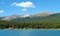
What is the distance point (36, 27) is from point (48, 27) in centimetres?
873

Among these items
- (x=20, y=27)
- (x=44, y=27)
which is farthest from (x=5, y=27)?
(x=44, y=27)

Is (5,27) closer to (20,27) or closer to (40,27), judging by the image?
(20,27)

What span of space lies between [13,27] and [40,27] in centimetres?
1960

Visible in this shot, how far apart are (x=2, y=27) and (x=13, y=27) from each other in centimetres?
813

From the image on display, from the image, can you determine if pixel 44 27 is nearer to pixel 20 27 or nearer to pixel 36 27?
pixel 36 27

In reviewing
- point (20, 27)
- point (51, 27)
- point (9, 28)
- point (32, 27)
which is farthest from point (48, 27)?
point (9, 28)

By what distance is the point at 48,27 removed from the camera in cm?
12575

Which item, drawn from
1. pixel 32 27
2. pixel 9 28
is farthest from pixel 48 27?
pixel 9 28

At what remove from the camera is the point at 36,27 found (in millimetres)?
126625

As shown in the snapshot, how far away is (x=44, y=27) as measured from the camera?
125 m

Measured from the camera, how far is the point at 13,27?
413ft

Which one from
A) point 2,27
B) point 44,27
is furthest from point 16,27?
point 44,27

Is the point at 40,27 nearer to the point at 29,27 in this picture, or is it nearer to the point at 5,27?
the point at 29,27

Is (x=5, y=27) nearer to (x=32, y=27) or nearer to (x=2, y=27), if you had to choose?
(x=2, y=27)
